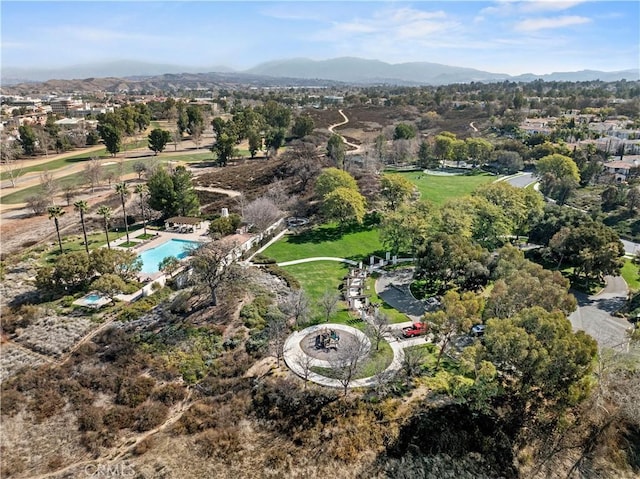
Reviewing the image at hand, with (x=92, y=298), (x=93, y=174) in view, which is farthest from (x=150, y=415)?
(x=93, y=174)

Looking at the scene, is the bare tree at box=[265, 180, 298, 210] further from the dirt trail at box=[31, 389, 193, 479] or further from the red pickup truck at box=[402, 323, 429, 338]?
the dirt trail at box=[31, 389, 193, 479]

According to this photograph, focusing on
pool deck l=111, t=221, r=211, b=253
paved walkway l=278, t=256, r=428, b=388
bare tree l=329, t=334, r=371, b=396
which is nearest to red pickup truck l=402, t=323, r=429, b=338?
paved walkway l=278, t=256, r=428, b=388

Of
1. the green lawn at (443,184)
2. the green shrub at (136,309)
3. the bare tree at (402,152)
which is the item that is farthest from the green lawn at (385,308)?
the bare tree at (402,152)

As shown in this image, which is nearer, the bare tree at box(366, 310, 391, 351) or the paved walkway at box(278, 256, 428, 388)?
the paved walkway at box(278, 256, 428, 388)

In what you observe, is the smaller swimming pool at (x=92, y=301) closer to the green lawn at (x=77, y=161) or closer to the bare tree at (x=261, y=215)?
the bare tree at (x=261, y=215)

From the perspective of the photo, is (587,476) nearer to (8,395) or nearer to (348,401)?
(348,401)

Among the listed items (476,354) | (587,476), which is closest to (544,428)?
(587,476)
